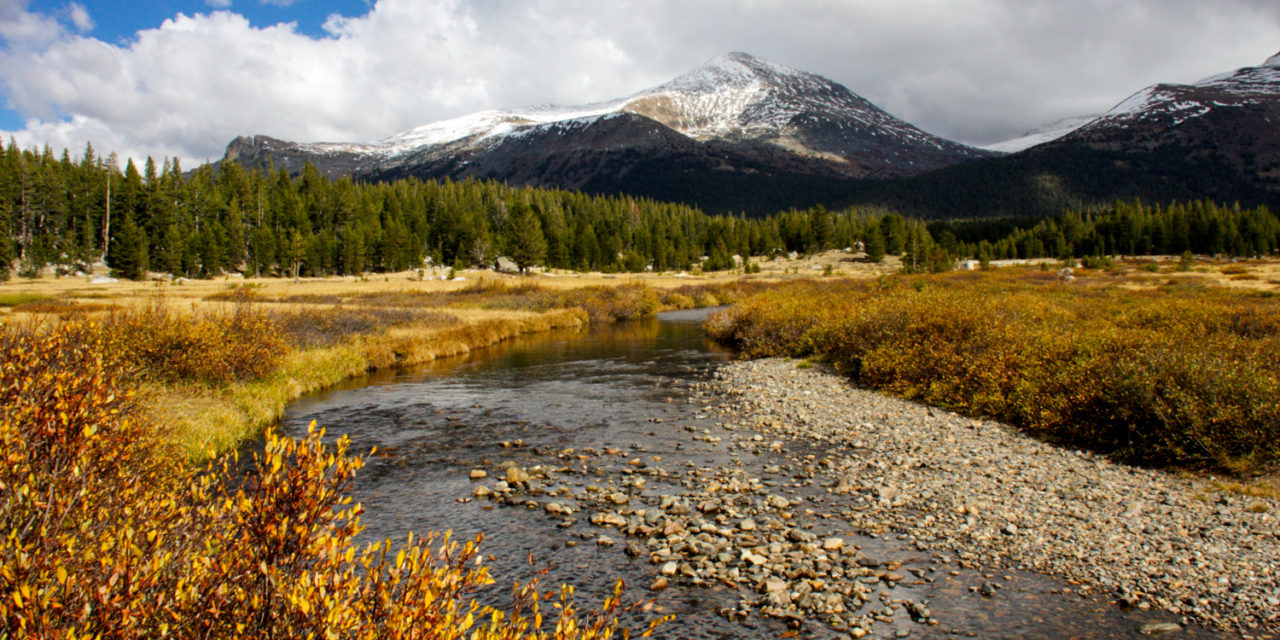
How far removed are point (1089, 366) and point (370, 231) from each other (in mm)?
115604

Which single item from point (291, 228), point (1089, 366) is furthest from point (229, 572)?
point (291, 228)

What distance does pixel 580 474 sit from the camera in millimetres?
13547

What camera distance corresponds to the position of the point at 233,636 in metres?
3.22

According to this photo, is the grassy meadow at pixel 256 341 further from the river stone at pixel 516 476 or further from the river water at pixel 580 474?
the river stone at pixel 516 476

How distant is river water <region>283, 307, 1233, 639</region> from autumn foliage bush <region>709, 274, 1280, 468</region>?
6.14 m

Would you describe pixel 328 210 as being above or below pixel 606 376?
above

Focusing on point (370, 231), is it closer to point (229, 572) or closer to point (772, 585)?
point (772, 585)

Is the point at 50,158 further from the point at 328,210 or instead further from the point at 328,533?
the point at 328,533

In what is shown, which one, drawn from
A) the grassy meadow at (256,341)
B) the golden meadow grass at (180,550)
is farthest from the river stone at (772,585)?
the grassy meadow at (256,341)

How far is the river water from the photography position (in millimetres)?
7883

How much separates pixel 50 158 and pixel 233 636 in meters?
151

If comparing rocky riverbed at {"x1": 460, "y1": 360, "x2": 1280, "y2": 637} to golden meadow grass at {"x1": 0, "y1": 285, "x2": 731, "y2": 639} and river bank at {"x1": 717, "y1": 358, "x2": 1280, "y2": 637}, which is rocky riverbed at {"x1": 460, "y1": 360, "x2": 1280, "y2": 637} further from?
golden meadow grass at {"x1": 0, "y1": 285, "x2": 731, "y2": 639}

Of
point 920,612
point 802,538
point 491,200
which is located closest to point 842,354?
point 802,538

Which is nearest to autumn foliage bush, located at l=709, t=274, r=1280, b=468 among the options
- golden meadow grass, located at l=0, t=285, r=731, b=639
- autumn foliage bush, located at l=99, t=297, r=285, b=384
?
golden meadow grass, located at l=0, t=285, r=731, b=639
